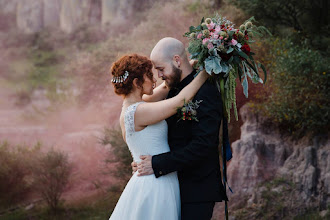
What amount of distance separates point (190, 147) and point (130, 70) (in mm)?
744

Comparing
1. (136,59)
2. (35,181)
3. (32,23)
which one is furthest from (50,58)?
(136,59)

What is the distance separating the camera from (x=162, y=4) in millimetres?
13992

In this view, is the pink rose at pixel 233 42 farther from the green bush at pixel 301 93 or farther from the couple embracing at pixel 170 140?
the green bush at pixel 301 93

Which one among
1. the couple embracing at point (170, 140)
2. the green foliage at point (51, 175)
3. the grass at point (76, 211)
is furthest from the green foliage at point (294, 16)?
the couple embracing at point (170, 140)

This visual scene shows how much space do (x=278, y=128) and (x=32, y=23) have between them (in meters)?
18.9

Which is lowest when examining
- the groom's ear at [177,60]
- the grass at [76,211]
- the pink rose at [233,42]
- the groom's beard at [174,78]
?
the grass at [76,211]

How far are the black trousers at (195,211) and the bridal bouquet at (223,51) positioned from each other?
0.72 meters

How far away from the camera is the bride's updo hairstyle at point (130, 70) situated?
305 centimetres

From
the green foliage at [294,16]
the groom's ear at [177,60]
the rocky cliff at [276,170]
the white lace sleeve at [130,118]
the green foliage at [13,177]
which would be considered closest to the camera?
the white lace sleeve at [130,118]

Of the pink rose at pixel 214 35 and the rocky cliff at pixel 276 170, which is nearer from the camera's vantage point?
the pink rose at pixel 214 35

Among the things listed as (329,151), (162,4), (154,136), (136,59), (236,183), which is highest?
(162,4)

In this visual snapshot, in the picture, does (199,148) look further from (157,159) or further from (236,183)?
(236,183)

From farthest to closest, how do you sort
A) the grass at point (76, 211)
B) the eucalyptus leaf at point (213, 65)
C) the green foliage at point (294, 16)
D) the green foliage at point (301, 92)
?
the green foliage at point (294, 16), the grass at point (76, 211), the green foliage at point (301, 92), the eucalyptus leaf at point (213, 65)

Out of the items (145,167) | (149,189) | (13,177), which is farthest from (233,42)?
(13,177)
